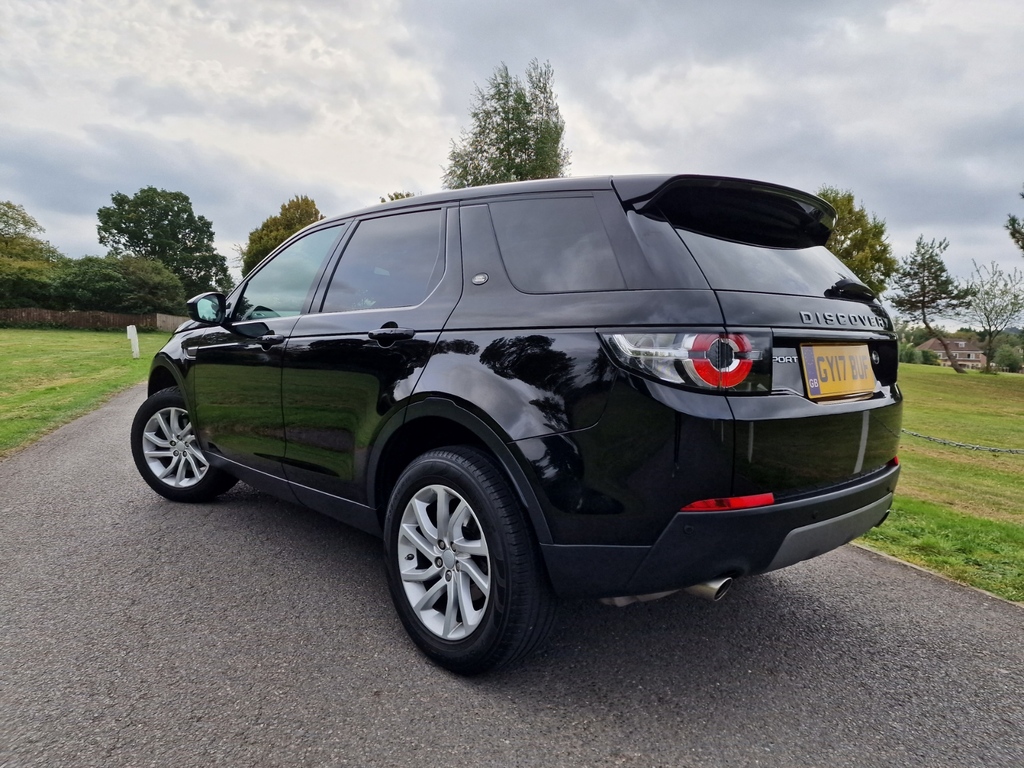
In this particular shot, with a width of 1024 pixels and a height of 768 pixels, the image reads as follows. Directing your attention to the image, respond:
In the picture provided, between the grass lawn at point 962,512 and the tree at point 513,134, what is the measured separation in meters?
20.7

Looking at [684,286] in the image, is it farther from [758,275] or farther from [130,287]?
[130,287]

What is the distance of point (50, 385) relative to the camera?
12336 mm

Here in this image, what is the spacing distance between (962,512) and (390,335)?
5.38 metres

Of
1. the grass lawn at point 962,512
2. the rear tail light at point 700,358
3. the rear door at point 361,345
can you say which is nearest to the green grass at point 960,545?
the grass lawn at point 962,512

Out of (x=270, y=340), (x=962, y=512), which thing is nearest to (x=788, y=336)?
(x=270, y=340)

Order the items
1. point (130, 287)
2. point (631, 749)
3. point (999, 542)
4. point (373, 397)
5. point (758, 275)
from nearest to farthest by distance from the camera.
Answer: point (631, 749) < point (758, 275) < point (373, 397) < point (999, 542) < point (130, 287)

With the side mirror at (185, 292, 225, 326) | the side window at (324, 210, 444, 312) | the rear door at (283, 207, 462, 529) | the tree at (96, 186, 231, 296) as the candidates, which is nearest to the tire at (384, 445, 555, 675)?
the rear door at (283, 207, 462, 529)

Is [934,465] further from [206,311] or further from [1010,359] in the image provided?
[1010,359]

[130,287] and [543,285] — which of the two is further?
[130,287]

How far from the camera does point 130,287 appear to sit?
48656 mm

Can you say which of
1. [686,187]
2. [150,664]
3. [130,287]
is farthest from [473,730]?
[130,287]

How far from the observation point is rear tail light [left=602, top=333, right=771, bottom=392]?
1.88 m

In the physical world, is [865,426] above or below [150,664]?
above

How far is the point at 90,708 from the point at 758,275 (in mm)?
2623
